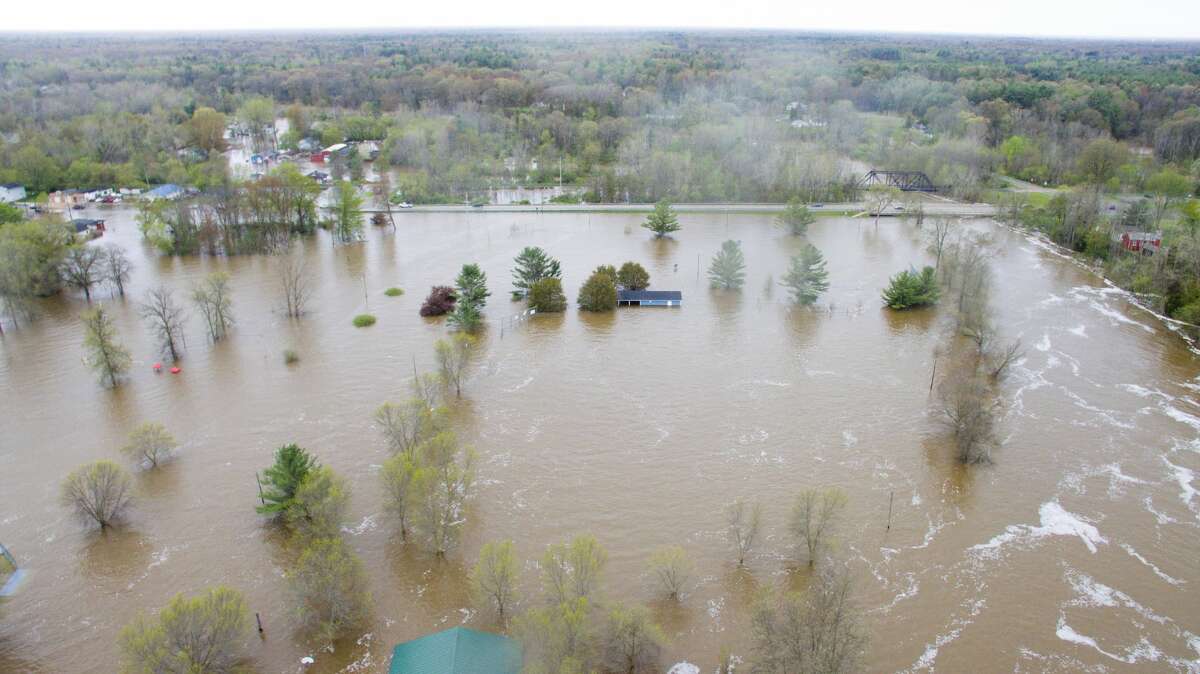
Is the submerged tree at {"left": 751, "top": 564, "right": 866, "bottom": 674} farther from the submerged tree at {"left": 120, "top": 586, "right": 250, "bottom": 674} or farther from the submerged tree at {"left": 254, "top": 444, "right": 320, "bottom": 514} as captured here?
the submerged tree at {"left": 254, "top": 444, "right": 320, "bottom": 514}

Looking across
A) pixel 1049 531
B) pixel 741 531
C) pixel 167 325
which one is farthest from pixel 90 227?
pixel 1049 531

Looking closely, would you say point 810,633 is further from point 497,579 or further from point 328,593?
point 328,593

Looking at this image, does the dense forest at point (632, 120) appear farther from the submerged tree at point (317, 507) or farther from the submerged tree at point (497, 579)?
the submerged tree at point (497, 579)

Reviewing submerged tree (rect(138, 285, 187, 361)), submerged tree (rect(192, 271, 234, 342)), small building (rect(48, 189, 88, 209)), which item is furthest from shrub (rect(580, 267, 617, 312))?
small building (rect(48, 189, 88, 209))

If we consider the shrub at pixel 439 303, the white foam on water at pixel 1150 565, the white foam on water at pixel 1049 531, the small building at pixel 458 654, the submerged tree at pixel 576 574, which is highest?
the shrub at pixel 439 303

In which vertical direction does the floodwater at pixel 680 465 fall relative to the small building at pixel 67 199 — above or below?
below

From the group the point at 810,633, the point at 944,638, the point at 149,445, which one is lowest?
the point at 944,638

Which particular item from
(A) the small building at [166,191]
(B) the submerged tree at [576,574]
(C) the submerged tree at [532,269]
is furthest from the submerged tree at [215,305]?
(A) the small building at [166,191]
